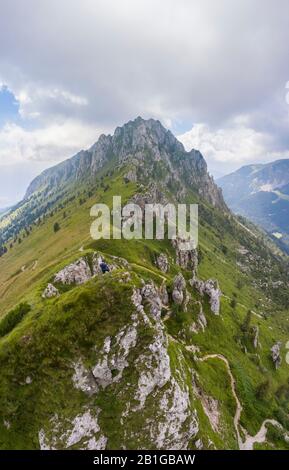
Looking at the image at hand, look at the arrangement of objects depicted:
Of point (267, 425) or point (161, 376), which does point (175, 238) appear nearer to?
point (267, 425)

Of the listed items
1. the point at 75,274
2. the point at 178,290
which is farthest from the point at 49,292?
the point at 178,290

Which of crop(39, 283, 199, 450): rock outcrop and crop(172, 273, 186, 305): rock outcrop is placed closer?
crop(39, 283, 199, 450): rock outcrop

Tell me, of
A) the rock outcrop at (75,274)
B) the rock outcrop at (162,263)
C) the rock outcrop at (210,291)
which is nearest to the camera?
the rock outcrop at (75,274)

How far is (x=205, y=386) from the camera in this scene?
298 ft

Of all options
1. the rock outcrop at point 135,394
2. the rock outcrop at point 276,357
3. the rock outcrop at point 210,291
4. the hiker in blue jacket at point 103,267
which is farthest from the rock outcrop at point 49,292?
the rock outcrop at point 276,357

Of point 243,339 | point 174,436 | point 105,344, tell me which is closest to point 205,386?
point 174,436

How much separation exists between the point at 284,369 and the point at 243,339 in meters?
37.3

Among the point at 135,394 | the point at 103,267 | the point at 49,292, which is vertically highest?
the point at 103,267

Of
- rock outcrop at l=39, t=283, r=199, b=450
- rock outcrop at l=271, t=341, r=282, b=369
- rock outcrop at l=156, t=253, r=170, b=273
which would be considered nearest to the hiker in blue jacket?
rock outcrop at l=39, t=283, r=199, b=450

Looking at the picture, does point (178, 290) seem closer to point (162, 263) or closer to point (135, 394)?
point (162, 263)

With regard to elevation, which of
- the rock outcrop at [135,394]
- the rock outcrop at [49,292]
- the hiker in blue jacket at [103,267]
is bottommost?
the rock outcrop at [135,394]

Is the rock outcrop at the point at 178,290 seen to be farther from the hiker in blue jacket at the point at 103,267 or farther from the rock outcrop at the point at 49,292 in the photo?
the rock outcrop at the point at 49,292

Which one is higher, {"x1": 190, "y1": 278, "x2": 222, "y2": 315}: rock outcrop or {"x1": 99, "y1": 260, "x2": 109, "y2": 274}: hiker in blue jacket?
{"x1": 99, "y1": 260, "x2": 109, "y2": 274}: hiker in blue jacket

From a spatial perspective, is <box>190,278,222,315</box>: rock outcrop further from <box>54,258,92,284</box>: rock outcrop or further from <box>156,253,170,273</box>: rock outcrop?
<box>54,258,92,284</box>: rock outcrop
